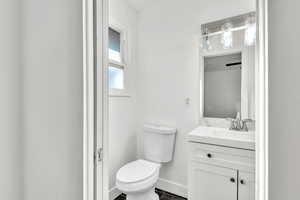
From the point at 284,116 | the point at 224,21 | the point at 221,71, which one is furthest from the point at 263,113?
the point at 224,21

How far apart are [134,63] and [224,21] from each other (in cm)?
119

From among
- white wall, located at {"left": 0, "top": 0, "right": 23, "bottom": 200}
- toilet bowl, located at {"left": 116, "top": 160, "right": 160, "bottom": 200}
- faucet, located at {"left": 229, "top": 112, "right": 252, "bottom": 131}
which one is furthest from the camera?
faucet, located at {"left": 229, "top": 112, "right": 252, "bottom": 131}

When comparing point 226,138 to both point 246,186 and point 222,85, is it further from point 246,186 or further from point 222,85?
point 222,85

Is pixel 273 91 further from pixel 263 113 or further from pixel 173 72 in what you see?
pixel 173 72

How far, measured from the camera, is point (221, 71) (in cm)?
187

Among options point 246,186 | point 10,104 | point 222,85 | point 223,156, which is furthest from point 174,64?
point 10,104

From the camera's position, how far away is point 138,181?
1.54m

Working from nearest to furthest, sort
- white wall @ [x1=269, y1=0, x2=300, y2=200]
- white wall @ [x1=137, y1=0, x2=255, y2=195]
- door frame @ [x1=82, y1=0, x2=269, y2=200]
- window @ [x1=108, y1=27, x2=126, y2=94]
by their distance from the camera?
white wall @ [x1=269, y1=0, x2=300, y2=200]
door frame @ [x1=82, y1=0, x2=269, y2=200]
white wall @ [x1=137, y1=0, x2=255, y2=195]
window @ [x1=108, y1=27, x2=126, y2=94]

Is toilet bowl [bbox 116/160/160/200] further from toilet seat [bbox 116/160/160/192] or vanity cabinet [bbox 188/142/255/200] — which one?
A: vanity cabinet [bbox 188/142/255/200]

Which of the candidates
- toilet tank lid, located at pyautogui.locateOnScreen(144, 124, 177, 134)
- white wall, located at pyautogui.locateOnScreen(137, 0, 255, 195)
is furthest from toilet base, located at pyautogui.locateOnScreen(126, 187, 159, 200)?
toilet tank lid, located at pyautogui.locateOnScreen(144, 124, 177, 134)

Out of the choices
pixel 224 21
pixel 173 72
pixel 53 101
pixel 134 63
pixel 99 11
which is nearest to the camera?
pixel 99 11

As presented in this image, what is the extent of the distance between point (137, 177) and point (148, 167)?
0.21 meters

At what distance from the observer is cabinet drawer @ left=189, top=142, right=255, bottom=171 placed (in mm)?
1320

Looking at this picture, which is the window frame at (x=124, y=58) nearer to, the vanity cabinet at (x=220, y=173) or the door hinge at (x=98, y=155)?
the vanity cabinet at (x=220, y=173)
